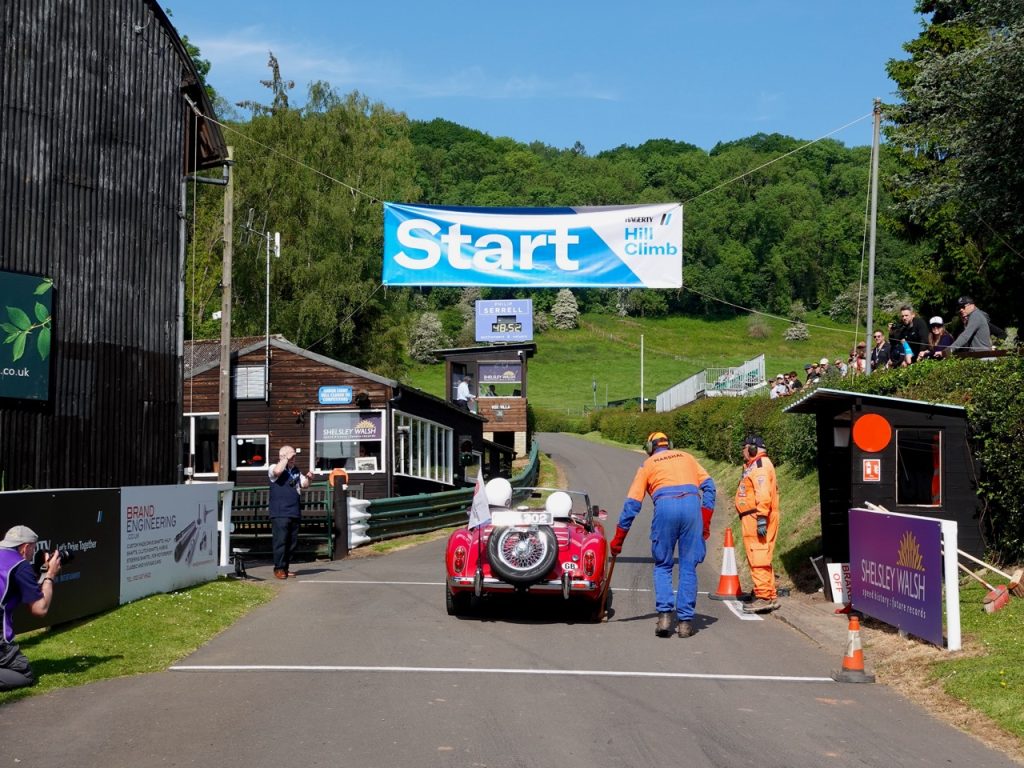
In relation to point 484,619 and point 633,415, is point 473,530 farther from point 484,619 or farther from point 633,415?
point 633,415

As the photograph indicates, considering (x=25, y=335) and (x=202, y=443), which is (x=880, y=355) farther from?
(x=202, y=443)

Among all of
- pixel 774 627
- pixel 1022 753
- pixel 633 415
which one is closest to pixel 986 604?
pixel 774 627

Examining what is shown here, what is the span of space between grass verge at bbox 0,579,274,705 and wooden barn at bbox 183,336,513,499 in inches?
733

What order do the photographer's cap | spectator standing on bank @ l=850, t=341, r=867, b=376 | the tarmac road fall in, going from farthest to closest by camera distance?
spectator standing on bank @ l=850, t=341, r=867, b=376
the photographer's cap
the tarmac road

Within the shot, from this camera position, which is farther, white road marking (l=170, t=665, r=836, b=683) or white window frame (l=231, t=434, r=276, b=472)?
white window frame (l=231, t=434, r=276, b=472)

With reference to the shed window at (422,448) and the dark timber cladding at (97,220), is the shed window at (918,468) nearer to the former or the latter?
the dark timber cladding at (97,220)

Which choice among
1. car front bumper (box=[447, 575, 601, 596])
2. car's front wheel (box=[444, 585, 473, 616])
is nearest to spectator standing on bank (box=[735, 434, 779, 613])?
car front bumper (box=[447, 575, 601, 596])

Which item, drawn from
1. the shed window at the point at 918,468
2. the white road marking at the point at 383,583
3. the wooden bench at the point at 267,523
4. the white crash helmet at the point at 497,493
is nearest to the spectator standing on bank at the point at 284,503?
the white road marking at the point at 383,583

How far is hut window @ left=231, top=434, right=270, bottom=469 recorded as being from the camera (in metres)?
33.6

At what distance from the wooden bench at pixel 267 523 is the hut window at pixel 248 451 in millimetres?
10817

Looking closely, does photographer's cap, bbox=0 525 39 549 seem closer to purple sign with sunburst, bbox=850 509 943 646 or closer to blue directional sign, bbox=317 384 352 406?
purple sign with sunburst, bbox=850 509 943 646

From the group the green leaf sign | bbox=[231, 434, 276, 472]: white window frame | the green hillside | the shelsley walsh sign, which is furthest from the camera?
the green hillside

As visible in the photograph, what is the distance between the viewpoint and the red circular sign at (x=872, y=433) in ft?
46.1

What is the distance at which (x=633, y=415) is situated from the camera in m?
63.1
